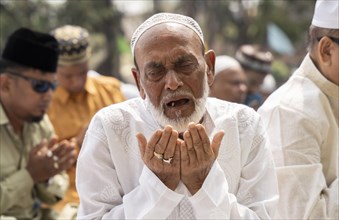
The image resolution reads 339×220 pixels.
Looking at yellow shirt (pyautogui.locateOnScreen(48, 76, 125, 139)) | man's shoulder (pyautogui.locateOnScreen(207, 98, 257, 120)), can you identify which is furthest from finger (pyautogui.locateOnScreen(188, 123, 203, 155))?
yellow shirt (pyautogui.locateOnScreen(48, 76, 125, 139))

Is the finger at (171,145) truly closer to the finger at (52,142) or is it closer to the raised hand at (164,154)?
the raised hand at (164,154)

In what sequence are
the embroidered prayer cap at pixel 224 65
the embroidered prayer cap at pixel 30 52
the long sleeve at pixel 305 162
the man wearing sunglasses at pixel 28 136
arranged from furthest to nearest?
the embroidered prayer cap at pixel 224 65 < the embroidered prayer cap at pixel 30 52 < the man wearing sunglasses at pixel 28 136 < the long sleeve at pixel 305 162

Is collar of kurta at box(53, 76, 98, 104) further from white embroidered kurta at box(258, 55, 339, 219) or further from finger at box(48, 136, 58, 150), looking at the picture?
white embroidered kurta at box(258, 55, 339, 219)

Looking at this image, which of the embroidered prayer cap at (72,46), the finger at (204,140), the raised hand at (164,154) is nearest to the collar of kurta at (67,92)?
the embroidered prayer cap at (72,46)

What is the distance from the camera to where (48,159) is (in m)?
4.91

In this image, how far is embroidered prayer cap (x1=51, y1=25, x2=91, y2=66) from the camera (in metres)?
6.43

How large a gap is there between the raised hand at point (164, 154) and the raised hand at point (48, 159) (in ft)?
6.91

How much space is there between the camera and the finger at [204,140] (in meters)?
2.86

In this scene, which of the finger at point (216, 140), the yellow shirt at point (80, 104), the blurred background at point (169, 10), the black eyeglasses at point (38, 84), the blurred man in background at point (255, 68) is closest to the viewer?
the finger at point (216, 140)

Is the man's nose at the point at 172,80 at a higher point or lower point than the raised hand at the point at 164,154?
higher

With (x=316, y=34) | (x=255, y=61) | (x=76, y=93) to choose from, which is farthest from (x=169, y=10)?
(x=316, y=34)

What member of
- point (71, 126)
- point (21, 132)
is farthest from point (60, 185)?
point (71, 126)

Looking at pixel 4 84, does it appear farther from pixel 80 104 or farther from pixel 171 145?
pixel 171 145

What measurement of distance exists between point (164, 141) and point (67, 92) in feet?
12.1
